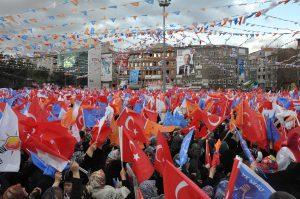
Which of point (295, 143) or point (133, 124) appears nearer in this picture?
point (295, 143)

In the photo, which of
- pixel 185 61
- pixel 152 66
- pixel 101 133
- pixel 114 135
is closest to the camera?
pixel 101 133

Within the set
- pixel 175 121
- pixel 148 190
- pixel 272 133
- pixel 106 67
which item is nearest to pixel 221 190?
pixel 148 190

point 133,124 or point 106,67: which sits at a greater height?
point 106,67

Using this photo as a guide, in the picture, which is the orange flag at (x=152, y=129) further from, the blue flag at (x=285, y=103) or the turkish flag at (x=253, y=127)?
the blue flag at (x=285, y=103)

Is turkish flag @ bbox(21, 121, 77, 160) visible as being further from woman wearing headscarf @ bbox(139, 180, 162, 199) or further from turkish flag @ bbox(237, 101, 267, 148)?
turkish flag @ bbox(237, 101, 267, 148)

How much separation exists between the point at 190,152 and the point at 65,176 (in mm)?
2471

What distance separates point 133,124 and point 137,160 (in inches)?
108

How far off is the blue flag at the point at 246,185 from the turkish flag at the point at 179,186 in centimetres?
28

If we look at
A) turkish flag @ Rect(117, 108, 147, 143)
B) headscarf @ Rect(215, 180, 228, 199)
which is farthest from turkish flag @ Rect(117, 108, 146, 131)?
headscarf @ Rect(215, 180, 228, 199)

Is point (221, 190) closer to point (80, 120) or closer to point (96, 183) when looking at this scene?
point (96, 183)

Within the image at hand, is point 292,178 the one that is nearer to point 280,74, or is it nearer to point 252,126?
point 252,126

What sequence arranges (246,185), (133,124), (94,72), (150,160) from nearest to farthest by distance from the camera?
1. (246,185)
2. (150,160)
3. (133,124)
4. (94,72)

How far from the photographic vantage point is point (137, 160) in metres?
5.75

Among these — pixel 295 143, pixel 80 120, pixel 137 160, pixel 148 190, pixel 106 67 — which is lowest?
pixel 148 190
